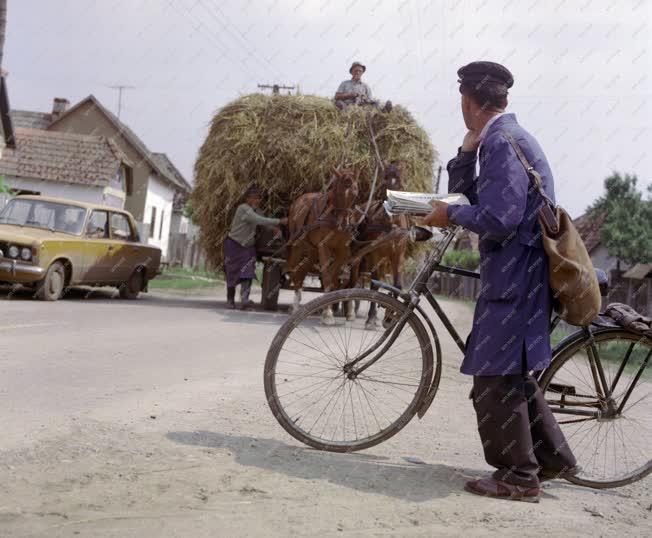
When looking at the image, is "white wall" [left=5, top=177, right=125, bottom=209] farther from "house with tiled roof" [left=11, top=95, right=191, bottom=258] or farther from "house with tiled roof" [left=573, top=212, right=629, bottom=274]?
"house with tiled roof" [left=573, top=212, right=629, bottom=274]

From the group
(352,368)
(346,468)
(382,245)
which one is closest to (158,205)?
(382,245)

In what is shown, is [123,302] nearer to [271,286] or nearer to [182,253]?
[271,286]

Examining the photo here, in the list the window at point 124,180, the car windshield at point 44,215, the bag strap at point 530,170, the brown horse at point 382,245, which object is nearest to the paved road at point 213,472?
the bag strap at point 530,170

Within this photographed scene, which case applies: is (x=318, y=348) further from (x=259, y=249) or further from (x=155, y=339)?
(x=259, y=249)

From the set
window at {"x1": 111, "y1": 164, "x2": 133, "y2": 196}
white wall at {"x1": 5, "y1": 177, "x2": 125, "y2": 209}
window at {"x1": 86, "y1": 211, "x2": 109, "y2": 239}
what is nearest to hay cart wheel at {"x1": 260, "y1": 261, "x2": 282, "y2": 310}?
window at {"x1": 86, "y1": 211, "x2": 109, "y2": 239}

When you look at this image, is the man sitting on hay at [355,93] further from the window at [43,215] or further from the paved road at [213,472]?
the paved road at [213,472]

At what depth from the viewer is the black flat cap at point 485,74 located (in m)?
4.26

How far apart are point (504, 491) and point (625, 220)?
55.1m

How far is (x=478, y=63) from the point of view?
4.29 meters

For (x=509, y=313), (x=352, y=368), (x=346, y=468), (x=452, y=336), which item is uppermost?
(x=509, y=313)

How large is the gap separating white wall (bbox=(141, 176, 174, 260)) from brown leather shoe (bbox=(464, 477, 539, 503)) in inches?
1756

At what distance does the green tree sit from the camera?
54750 mm

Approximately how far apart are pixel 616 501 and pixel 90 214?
12555 millimetres

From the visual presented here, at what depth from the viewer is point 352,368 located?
468 centimetres
